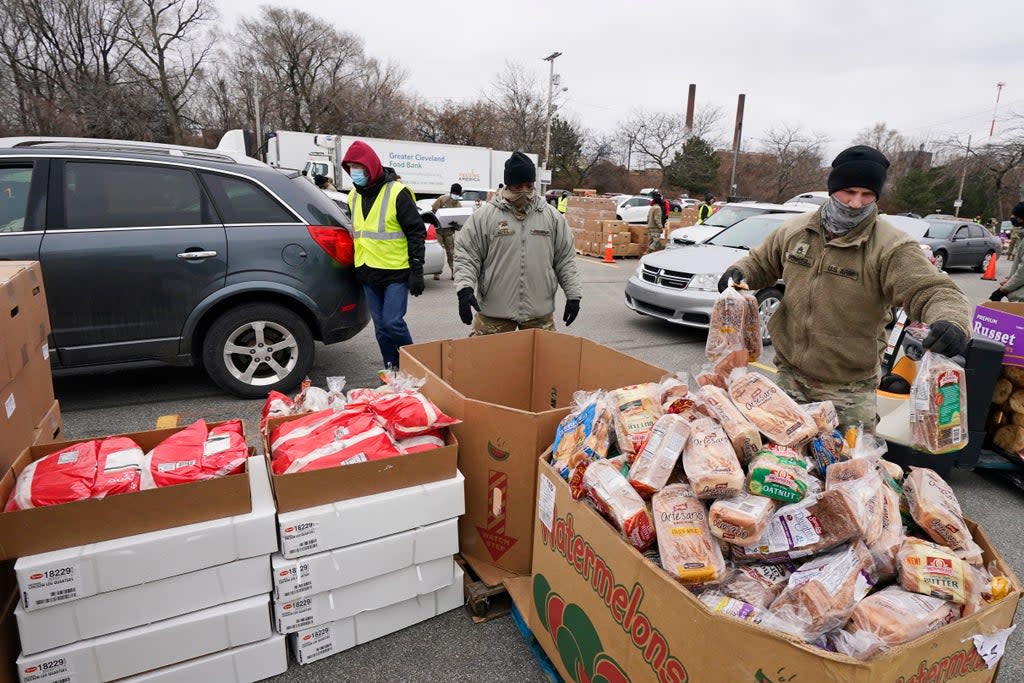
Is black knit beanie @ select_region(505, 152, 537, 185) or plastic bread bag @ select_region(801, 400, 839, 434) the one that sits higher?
black knit beanie @ select_region(505, 152, 537, 185)

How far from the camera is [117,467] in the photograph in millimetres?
1963

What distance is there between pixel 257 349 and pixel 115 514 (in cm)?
268

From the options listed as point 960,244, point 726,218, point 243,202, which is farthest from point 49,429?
point 960,244

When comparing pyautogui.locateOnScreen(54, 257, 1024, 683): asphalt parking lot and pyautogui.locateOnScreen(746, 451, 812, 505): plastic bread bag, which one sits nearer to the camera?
pyautogui.locateOnScreen(746, 451, 812, 505): plastic bread bag

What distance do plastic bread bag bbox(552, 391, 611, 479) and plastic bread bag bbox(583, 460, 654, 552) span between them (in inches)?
4.7

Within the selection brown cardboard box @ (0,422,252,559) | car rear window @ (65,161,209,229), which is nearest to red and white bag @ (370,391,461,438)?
brown cardboard box @ (0,422,252,559)

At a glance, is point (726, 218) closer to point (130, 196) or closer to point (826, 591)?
point (130, 196)

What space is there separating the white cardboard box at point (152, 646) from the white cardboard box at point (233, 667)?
2 cm

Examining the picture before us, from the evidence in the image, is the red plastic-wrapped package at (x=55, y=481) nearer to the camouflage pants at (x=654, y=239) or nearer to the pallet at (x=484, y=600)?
the pallet at (x=484, y=600)

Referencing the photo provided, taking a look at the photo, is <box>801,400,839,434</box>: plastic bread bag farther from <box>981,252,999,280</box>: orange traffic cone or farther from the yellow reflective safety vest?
<box>981,252,999,280</box>: orange traffic cone

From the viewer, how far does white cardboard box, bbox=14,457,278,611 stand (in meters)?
1.71

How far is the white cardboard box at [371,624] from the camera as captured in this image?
2.14 metres

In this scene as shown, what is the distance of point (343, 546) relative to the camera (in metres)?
2.09

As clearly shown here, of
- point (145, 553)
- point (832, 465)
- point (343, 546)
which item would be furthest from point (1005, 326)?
point (145, 553)
